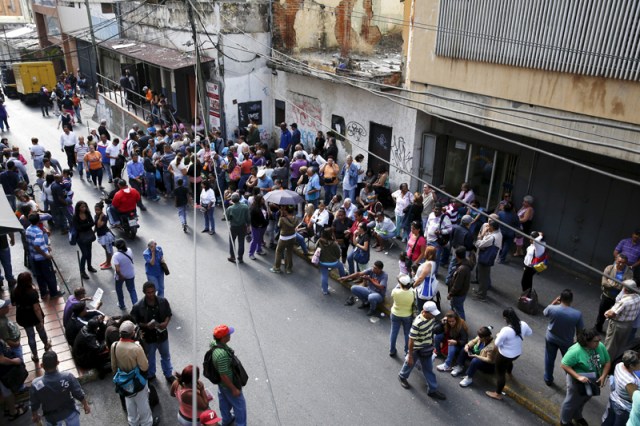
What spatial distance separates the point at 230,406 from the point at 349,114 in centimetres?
1103

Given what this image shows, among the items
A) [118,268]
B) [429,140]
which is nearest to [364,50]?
[429,140]

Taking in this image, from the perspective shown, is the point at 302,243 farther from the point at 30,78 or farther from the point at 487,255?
the point at 30,78

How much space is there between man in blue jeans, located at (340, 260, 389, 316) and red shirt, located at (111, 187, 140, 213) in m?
5.73

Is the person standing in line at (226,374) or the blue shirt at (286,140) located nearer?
the person standing in line at (226,374)

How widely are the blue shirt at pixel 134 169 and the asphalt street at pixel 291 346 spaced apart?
2520 millimetres

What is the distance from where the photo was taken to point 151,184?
49.1 ft

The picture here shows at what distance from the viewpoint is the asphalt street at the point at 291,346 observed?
23.8 feet

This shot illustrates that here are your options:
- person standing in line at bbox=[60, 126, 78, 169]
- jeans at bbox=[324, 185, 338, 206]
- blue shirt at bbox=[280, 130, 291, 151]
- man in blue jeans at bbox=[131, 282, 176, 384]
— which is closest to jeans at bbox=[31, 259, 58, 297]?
man in blue jeans at bbox=[131, 282, 176, 384]

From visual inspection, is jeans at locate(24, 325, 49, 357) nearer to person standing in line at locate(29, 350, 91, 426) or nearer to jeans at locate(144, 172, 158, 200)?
person standing in line at locate(29, 350, 91, 426)

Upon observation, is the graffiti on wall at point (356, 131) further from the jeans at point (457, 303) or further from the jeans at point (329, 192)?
the jeans at point (457, 303)

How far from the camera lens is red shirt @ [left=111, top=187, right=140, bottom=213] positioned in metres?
11.9

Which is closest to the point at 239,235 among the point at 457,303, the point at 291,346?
the point at 291,346

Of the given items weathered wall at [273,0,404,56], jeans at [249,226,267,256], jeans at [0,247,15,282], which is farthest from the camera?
weathered wall at [273,0,404,56]

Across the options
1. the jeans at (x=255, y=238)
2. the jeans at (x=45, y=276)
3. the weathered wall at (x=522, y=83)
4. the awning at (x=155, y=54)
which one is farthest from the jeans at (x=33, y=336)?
the awning at (x=155, y=54)
